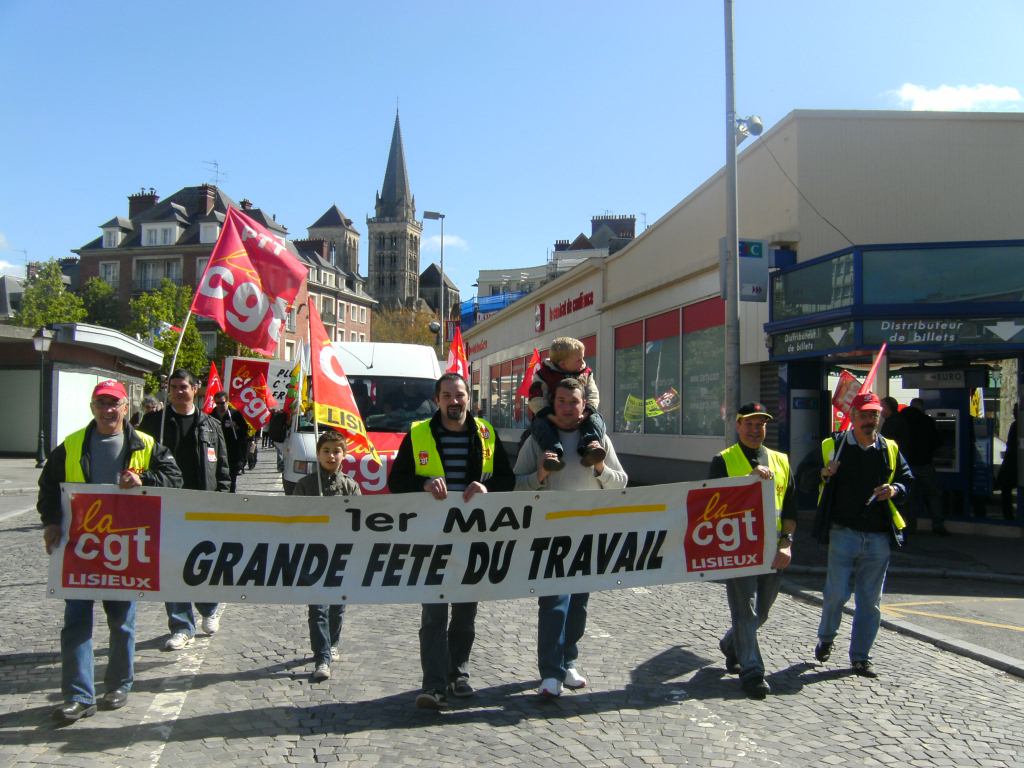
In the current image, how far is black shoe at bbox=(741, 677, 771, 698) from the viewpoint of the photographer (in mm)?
5551

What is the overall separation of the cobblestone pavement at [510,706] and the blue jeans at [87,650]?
0.18 meters

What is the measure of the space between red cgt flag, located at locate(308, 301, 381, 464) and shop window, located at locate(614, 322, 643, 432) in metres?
15.1

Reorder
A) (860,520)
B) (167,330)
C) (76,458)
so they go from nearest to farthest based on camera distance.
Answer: (76,458)
(860,520)
(167,330)

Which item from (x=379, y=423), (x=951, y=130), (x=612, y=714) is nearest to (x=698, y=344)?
(x=951, y=130)

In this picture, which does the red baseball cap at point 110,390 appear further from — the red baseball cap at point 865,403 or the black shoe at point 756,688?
the red baseball cap at point 865,403

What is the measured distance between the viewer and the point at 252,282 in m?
8.23

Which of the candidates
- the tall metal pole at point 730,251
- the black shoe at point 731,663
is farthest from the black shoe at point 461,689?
the tall metal pole at point 730,251

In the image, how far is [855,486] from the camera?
20.6 ft

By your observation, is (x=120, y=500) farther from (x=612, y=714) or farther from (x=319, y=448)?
(x=612, y=714)

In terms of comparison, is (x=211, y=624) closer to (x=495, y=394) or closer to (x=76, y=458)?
(x=76, y=458)

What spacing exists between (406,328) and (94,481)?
77186 mm

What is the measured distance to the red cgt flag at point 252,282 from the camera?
8023mm

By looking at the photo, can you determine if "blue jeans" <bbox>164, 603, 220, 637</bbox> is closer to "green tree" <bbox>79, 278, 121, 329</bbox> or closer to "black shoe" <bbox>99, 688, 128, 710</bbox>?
"black shoe" <bbox>99, 688, 128, 710</bbox>

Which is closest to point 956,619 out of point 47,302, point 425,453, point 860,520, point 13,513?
point 860,520
